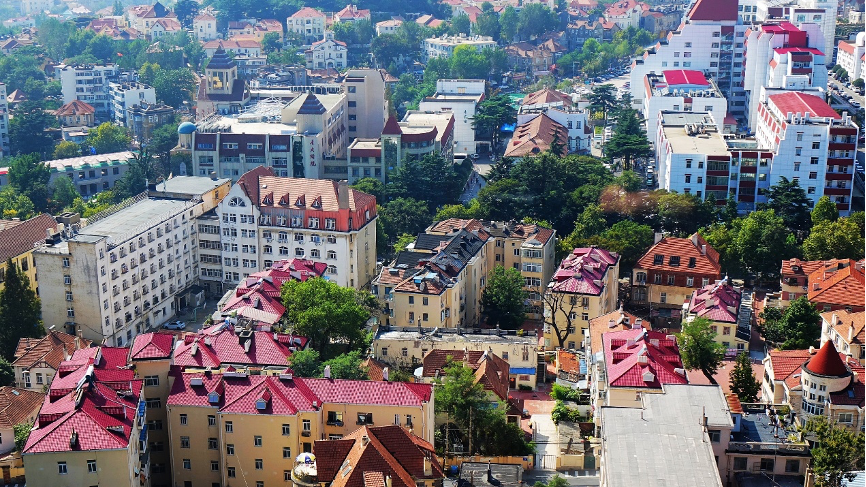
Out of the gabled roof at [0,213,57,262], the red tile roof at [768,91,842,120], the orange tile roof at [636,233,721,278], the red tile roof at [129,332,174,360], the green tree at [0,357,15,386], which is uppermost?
the red tile roof at [768,91,842,120]

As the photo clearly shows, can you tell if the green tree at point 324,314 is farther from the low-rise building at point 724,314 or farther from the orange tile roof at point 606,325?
the low-rise building at point 724,314

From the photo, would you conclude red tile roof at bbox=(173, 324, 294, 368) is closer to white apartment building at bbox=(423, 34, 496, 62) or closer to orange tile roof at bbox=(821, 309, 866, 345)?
orange tile roof at bbox=(821, 309, 866, 345)

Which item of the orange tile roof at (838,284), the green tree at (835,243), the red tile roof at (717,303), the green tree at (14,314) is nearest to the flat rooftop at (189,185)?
the green tree at (14,314)

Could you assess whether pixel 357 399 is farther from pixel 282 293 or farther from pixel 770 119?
pixel 770 119

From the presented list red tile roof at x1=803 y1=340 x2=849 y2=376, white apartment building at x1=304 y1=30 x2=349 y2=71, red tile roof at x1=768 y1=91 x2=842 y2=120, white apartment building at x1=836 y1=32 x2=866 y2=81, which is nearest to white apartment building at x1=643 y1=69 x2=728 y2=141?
red tile roof at x1=768 y1=91 x2=842 y2=120

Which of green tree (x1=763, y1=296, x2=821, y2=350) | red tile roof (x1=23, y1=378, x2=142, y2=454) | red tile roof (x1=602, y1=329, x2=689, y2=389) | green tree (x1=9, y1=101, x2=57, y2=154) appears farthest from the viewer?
green tree (x1=9, y1=101, x2=57, y2=154)

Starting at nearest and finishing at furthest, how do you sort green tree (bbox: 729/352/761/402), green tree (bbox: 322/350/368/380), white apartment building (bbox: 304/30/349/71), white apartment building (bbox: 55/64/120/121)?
green tree (bbox: 322/350/368/380), green tree (bbox: 729/352/761/402), white apartment building (bbox: 55/64/120/121), white apartment building (bbox: 304/30/349/71)

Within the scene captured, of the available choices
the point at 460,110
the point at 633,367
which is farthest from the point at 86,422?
the point at 460,110

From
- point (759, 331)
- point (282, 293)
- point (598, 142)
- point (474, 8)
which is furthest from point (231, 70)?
point (474, 8)
